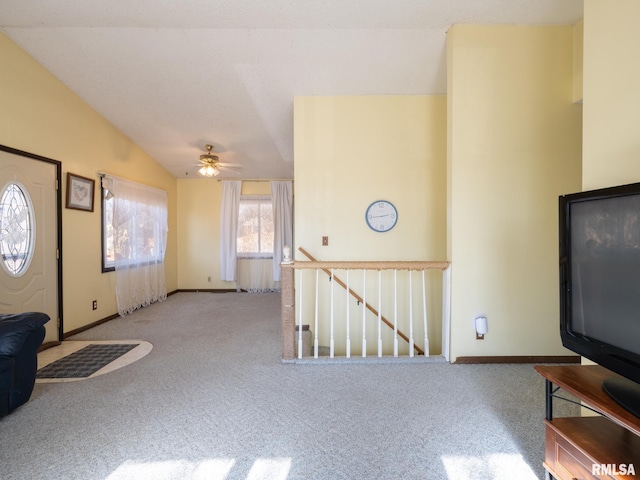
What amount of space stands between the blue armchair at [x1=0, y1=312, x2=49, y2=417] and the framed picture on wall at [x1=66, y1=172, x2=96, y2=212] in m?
1.94

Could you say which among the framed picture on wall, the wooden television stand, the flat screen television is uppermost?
the framed picture on wall

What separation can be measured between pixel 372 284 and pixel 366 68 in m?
2.30

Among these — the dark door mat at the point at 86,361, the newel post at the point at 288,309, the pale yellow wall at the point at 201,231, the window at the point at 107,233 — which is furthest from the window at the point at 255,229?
the newel post at the point at 288,309

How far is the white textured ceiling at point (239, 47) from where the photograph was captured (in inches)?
94.2

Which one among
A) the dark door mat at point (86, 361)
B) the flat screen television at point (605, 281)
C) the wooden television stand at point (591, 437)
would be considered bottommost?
the dark door mat at point (86, 361)

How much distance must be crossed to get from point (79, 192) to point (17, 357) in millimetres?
2375

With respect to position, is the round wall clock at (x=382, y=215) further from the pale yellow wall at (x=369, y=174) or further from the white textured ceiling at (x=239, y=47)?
the white textured ceiling at (x=239, y=47)

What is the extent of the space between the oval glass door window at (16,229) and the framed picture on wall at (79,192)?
1.62ft

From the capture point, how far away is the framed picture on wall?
3.42 meters

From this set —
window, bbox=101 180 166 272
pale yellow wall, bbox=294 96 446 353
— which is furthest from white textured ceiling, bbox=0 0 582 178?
window, bbox=101 180 166 272

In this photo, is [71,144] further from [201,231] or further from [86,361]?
[201,231]

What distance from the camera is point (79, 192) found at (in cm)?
357

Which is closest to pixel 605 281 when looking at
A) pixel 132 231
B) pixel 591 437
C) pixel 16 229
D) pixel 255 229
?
pixel 591 437

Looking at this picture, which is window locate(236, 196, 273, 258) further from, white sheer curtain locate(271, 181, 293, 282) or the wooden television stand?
the wooden television stand
